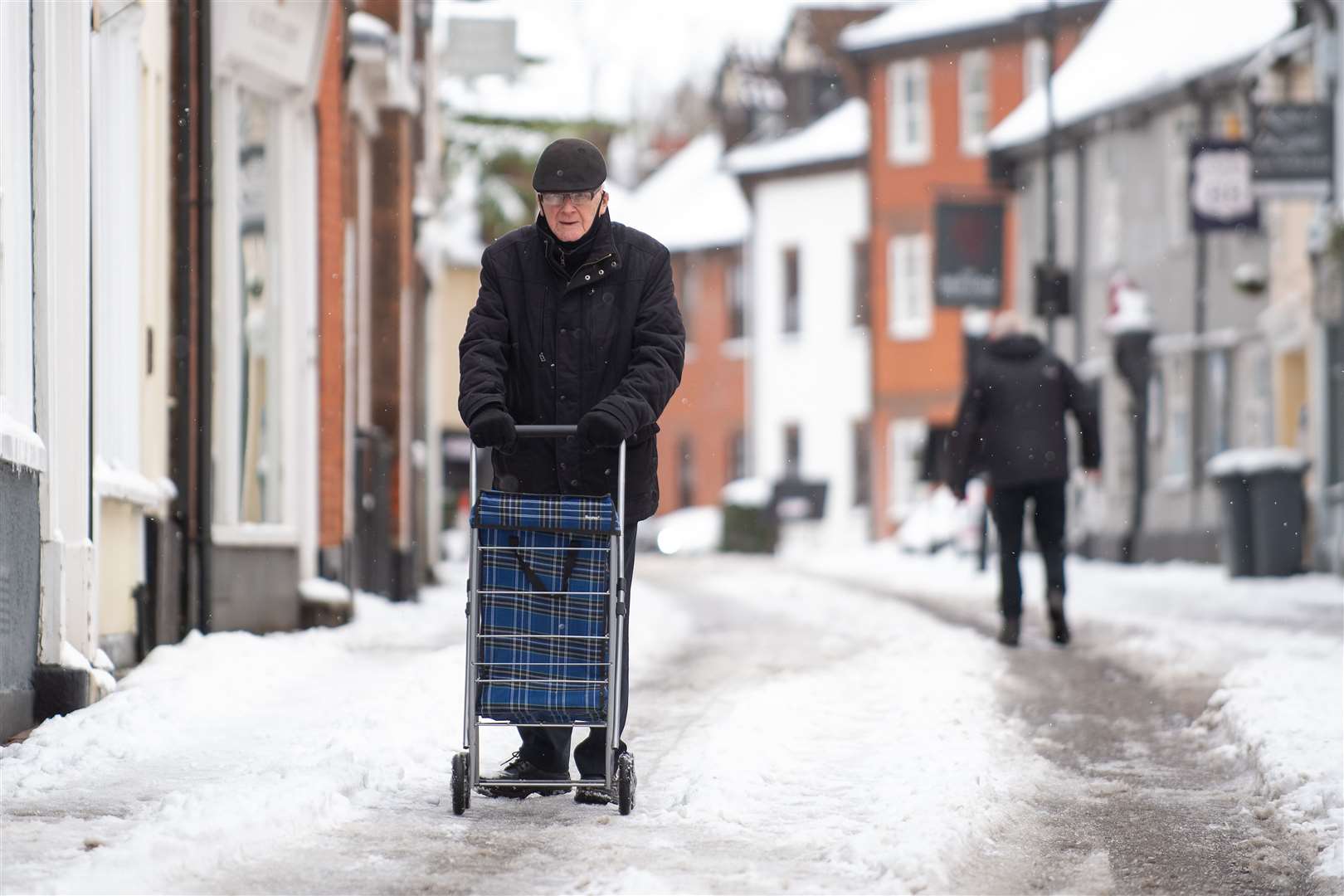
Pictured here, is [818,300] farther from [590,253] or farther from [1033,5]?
[590,253]

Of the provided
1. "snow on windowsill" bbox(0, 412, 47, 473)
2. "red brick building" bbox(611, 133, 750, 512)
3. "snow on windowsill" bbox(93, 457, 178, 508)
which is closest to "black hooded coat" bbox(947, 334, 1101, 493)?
"snow on windowsill" bbox(93, 457, 178, 508)

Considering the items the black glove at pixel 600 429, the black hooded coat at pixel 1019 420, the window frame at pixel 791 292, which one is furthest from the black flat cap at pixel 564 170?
the window frame at pixel 791 292

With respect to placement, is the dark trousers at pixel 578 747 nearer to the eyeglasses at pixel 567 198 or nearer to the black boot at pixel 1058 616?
the eyeglasses at pixel 567 198

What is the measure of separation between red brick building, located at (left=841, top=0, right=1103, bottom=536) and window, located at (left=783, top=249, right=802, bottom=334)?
372 centimetres

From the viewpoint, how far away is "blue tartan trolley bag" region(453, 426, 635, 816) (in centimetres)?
643

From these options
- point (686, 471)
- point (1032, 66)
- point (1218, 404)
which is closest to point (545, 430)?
point (1218, 404)

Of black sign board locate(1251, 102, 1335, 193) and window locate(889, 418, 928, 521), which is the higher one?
black sign board locate(1251, 102, 1335, 193)

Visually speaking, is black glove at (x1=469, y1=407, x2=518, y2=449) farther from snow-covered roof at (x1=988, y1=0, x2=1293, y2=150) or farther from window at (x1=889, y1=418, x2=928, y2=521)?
window at (x1=889, y1=418, x2=928, y2=521)

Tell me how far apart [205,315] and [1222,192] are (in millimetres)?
16873

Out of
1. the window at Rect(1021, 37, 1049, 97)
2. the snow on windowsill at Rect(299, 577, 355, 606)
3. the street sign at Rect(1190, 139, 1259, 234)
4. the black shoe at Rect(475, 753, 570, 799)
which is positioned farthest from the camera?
the window at Rect(1021, 37, 1049, 97)

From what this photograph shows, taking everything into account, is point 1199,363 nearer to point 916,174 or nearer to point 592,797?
point 916,174

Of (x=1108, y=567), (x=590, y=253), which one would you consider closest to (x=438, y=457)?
(x=1108, y=567)

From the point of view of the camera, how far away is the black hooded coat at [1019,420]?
42.6ft

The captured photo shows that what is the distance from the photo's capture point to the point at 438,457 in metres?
25.9
